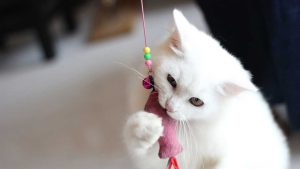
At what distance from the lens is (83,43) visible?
245cm

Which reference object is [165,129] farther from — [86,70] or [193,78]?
[86,70]

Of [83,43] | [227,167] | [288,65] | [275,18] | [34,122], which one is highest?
[83,43]

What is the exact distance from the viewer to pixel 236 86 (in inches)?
31.1

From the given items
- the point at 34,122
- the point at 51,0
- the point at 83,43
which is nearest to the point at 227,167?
the point at 34,122

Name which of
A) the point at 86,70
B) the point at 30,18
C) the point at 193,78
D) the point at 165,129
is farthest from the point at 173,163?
the point at 30,18

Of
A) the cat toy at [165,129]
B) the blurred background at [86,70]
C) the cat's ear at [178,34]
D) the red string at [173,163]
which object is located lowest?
the red string at [173,163]

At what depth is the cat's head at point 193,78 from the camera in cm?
78

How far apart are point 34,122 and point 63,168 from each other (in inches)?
15.5

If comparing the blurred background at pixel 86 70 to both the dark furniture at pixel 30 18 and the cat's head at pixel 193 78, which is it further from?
the cat's head at pixel 193 78

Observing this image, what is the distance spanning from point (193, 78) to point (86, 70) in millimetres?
1413

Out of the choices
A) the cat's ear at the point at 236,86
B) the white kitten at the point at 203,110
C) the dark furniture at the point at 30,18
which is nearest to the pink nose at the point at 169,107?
the white kitten at the point at 203,110

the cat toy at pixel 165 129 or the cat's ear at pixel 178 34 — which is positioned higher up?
the cat's ear at pixel 178 34

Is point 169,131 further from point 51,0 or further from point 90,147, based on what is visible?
point 51,0

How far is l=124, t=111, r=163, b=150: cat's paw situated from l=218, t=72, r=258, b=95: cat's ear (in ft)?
0.49
